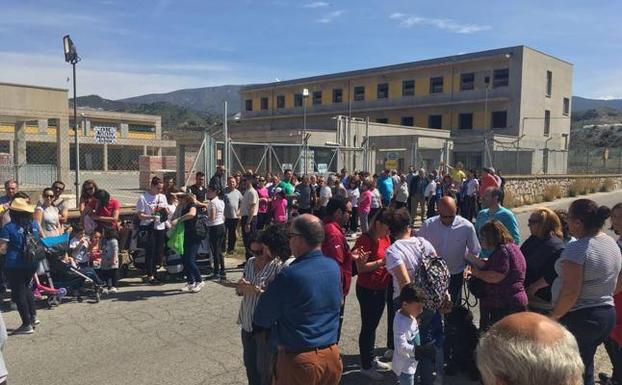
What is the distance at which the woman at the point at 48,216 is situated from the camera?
7895 mm

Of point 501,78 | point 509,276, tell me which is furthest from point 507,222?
point 501,78

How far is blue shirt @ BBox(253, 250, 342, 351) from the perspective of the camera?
3207 millimetres

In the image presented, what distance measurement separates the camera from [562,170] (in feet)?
131

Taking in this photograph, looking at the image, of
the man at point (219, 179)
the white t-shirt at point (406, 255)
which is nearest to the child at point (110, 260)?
the man at point (219, 179)

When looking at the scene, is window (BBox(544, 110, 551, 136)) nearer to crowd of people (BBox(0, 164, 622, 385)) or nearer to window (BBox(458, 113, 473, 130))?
window (BBox(458, 113, 473, 130))

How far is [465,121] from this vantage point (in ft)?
162

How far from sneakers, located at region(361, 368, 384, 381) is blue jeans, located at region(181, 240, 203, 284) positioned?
404 centimetres

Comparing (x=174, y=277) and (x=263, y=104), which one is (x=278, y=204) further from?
(x=263, y=104)

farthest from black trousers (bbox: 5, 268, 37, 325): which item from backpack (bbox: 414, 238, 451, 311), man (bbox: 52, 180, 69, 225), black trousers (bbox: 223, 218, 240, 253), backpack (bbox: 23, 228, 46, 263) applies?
black trousers (bbox: 223, 218, 240, 253)

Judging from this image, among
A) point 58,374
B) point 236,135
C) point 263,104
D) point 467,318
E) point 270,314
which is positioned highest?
point 263,104

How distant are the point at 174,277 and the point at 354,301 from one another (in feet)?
11.4

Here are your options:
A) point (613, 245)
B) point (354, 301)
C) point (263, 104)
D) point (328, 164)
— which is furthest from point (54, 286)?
point (263, 104)

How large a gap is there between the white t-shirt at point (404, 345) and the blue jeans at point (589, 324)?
3.82ft

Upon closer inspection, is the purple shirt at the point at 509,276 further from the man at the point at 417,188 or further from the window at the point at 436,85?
the window at the point at 436,85
